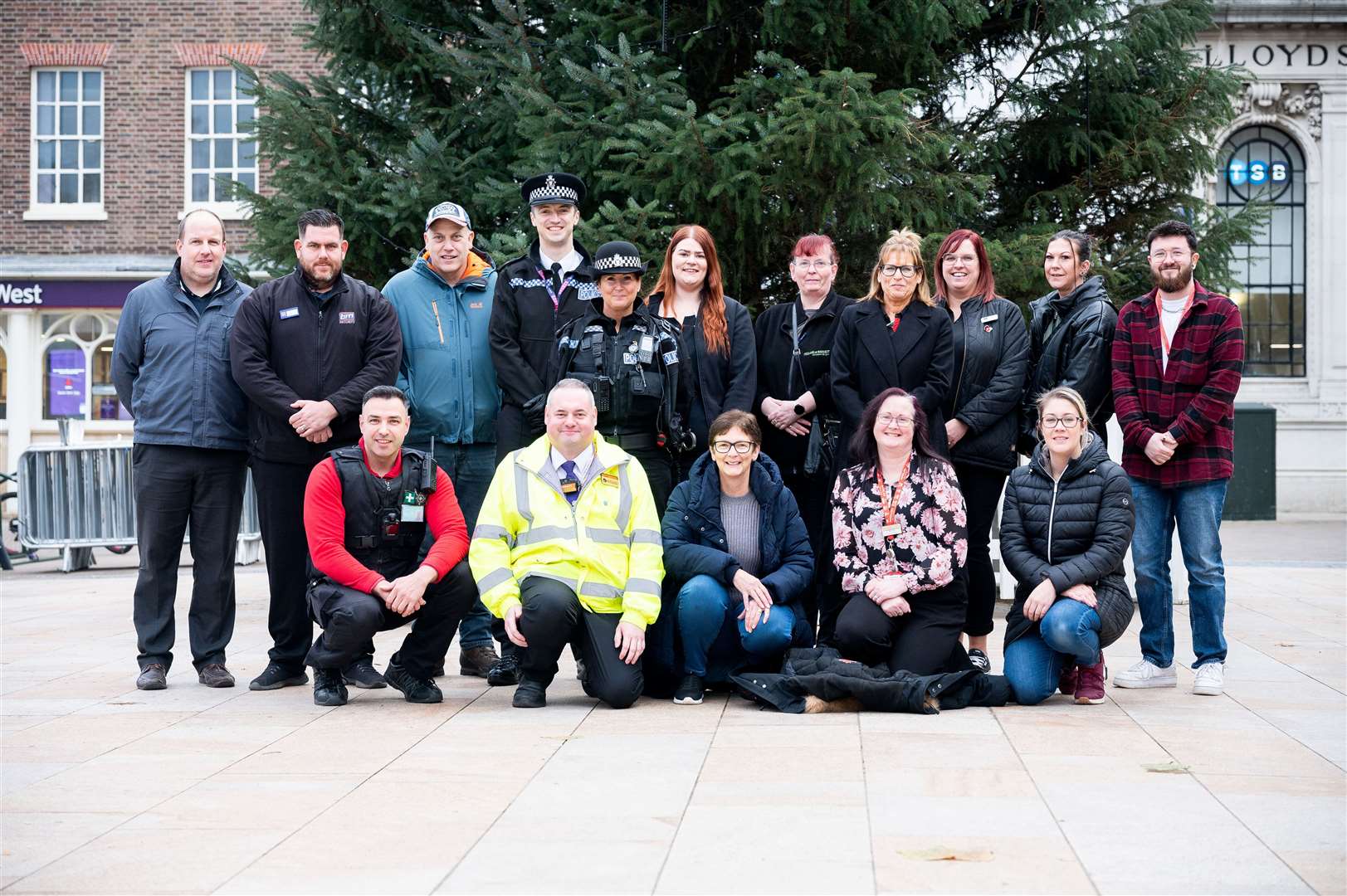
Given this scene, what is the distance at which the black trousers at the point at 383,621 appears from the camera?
6090 mm

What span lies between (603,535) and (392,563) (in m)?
0.99

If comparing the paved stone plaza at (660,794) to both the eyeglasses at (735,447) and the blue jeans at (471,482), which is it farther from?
the eyeglasses at (735,447)

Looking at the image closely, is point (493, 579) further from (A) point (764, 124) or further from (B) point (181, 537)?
(A) point (764, 124)

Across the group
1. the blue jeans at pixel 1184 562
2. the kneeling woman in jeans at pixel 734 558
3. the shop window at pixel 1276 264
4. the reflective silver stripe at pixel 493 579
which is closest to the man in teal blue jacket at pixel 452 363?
the reflective silver stripe at pixel 493 579

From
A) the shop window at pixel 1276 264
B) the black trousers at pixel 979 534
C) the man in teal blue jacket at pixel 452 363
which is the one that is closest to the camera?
the black trousers at pixel 979 534

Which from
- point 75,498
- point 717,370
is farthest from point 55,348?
point 717,370

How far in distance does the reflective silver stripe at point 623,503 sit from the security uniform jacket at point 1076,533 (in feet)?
5.44

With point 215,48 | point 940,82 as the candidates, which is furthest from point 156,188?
point 940,82

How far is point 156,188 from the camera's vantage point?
70.4 feet

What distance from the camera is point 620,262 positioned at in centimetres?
646

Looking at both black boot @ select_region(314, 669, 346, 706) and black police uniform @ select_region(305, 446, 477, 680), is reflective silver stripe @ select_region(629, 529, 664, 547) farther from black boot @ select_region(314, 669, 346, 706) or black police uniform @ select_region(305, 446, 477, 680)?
black boot @ select_region(314, 669, 346, 706)

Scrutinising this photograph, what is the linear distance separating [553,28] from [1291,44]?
14.8 meters

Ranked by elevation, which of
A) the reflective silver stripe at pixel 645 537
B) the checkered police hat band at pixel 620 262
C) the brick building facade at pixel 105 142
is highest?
the brick building facade at pixel 105 142

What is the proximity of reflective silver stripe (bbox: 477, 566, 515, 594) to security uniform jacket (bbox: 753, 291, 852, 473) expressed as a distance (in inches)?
65.0
